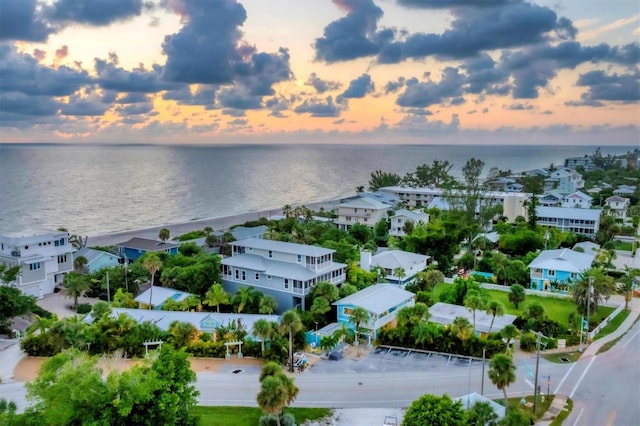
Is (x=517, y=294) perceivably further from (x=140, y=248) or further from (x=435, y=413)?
(x=140, y=248)

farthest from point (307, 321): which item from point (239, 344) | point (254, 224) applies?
point (254, 224)

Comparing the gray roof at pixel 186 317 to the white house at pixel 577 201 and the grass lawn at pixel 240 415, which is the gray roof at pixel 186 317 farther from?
the white house at pixel 577 201

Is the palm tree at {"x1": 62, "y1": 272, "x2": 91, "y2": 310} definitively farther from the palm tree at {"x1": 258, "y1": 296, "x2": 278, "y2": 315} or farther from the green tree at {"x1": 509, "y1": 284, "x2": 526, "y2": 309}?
the green tree at {"x1": 509, "y1": 284, "x2": 526, "y2": 309}

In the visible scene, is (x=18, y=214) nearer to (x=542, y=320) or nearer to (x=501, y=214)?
(x=501, y=214)

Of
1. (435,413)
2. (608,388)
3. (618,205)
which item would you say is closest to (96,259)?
(435,413)

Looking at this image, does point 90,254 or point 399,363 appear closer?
point 399,363

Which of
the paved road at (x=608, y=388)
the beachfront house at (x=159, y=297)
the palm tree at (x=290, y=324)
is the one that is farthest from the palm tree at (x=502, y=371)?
the beachfront house at (x=159, y=297)
